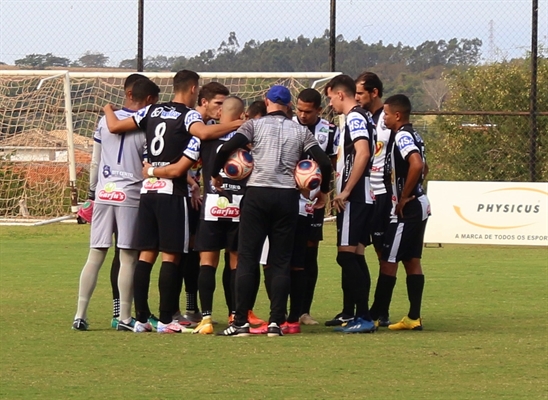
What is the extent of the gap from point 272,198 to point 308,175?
31 cm

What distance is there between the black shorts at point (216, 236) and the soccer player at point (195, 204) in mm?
143

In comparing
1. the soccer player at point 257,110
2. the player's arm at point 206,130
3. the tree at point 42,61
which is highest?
the tree at point 42,61

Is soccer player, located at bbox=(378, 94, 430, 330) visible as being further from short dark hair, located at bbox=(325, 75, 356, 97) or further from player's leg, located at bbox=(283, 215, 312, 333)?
player's leg, located at bbox=(283, 215, 312, 333)

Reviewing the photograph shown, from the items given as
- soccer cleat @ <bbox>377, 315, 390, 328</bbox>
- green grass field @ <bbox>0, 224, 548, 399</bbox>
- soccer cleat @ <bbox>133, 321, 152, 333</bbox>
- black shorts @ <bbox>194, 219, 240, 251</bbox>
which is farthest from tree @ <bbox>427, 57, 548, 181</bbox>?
soccer cleat @ <bbox>133, 321, 152, 333</bbox>

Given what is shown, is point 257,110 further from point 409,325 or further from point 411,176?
point 409,325

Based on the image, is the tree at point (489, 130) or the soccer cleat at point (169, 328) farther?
the tree at point (489, 130)

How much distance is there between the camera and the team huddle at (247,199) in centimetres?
826

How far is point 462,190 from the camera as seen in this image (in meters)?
17.4

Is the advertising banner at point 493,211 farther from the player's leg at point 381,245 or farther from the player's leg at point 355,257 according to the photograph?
the player's leg at point 355,257

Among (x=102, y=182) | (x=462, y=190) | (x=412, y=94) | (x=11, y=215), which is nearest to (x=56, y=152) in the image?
(x=11, y=215)

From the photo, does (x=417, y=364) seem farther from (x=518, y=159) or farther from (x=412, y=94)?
(x=412, y=94)

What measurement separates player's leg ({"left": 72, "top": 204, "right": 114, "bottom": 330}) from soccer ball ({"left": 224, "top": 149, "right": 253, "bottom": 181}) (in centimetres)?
112

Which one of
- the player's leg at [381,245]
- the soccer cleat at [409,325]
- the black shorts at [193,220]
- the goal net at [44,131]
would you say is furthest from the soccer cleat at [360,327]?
the goal net at [44,131]

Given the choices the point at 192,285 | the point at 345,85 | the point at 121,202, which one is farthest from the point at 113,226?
the point at 345,85
